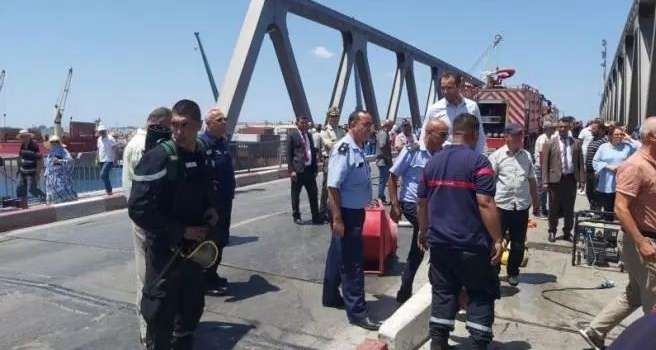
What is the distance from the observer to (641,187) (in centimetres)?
381

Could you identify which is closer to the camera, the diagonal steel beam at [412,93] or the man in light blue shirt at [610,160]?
the man in light blue shirt at [610,160]

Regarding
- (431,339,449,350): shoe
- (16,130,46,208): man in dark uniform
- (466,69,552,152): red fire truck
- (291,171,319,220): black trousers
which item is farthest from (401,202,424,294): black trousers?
(466,69,552,152): red fire truck

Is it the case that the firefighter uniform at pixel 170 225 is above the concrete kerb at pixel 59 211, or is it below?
above

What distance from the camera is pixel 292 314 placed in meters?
5.20

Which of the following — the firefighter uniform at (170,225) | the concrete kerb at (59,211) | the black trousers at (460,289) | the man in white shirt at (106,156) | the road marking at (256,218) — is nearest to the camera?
the firefighter uniform at (170,225)

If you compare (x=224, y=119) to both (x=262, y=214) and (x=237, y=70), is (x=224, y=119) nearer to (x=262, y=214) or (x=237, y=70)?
(x=262, y=214)

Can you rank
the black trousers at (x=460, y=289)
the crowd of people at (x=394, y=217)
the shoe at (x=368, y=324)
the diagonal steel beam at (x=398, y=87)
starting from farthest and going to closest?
1. the diagonal steel beam at (x=398, y=87)
2. the shoe at (x=368, y=324)
3. the black trousers at (x=460, y=289)
4. the crowd of people at (x=394, y=217)

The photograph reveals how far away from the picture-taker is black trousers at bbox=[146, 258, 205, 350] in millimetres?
3436

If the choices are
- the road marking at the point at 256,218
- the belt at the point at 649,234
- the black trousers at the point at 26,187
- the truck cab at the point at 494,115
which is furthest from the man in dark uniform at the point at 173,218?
the truck cab at the point at 494,115

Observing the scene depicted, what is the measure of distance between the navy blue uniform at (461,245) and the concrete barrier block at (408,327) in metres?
0.32

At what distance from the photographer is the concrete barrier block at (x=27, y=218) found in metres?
9.27

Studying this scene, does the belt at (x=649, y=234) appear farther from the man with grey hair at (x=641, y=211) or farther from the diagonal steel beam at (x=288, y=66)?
the diagonal steel beam at (x=288, y=66)

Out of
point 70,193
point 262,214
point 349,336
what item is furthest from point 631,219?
point 70,193

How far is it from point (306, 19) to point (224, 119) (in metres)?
17.1
